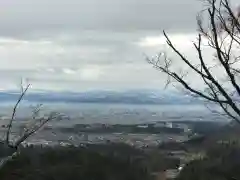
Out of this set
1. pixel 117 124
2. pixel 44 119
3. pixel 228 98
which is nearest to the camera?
pixel 228 98

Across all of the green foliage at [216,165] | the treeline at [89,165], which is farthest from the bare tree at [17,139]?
the treeline at [89,165]

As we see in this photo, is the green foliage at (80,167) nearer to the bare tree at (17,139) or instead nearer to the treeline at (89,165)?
the treeline at (89,165)

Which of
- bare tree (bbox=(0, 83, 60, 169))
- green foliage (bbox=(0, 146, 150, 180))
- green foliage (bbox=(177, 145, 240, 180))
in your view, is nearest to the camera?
bare tree (bbox=(0, 83, 60, 169))

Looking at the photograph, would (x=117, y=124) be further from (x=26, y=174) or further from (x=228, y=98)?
(x=228, y=98)

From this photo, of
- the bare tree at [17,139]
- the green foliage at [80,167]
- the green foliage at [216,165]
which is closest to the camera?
the bare tree at [17,139]

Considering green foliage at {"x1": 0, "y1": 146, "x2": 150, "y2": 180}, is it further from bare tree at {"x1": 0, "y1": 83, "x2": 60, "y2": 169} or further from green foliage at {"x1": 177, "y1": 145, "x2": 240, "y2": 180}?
bare tree at {"x1": 0, "y1": 83, "x2": 60, "y2": 169}

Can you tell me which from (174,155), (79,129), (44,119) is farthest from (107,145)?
(44,119)

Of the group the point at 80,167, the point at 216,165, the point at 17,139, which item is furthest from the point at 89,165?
the point at 17,139

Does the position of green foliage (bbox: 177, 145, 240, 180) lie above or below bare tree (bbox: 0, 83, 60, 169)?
below

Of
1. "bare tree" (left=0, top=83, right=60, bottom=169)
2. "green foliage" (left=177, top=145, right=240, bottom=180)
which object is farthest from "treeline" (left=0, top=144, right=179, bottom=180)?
"bare tree" (left=0, top=83, right=60, bottom=169)

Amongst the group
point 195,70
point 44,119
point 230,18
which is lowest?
point 44,119

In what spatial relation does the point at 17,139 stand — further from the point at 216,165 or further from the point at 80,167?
the point at 80,167
